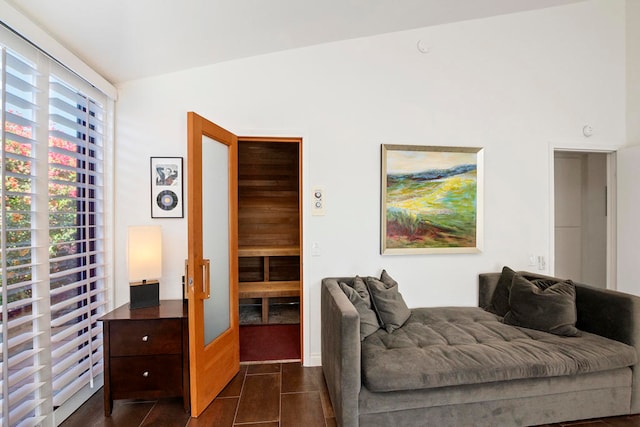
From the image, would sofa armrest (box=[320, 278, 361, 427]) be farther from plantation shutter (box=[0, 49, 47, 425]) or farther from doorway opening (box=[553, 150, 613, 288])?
doorway opening (box=[553, 150, 613, 288])

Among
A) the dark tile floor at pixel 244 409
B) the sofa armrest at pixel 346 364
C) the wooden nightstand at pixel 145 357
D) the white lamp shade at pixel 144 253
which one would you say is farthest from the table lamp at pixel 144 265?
the sofa armrest at pixel 346 364

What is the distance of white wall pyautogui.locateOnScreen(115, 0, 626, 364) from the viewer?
8.09 ft

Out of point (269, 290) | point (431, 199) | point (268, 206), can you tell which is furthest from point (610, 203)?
point (268, 206)

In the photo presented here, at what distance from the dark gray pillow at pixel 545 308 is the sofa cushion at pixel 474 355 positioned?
0.24 ft

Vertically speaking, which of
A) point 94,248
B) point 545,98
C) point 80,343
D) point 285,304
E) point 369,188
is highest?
point 545,98

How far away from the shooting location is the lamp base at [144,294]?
85.2 inches

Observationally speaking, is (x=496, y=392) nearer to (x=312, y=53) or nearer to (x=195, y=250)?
(x=195, y=250)

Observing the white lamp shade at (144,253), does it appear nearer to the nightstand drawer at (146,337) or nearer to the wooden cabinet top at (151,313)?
the wooden cabinet top at (151,313)

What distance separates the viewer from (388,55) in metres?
2.67

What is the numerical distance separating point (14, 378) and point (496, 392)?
2.75 m

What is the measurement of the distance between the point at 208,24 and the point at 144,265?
1.84 m

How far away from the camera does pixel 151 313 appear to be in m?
2.04

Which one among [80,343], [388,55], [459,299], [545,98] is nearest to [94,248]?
[80,343]

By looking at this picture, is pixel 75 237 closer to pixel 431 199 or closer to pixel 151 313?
pixel 151 313
